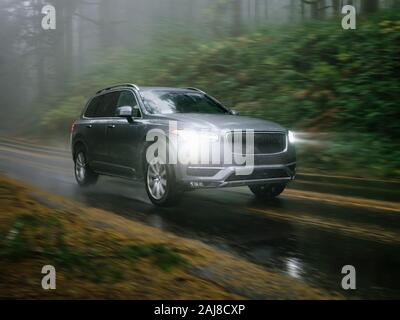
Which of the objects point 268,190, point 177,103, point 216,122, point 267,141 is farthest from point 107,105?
point 267,141

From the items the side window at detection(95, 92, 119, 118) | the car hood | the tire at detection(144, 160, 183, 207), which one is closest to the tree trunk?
the side window at detection(95, 92, 119, 118)

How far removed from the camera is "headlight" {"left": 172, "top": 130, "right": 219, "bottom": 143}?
25.9ft

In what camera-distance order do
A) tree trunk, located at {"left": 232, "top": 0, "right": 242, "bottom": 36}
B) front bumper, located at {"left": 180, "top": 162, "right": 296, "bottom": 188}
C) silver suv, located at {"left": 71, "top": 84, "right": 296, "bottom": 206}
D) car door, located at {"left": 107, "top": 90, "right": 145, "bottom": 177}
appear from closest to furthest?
front bumper, located at {"left": 180, "top": 162, "right": 296, "bottom": 188}, silver suv, located at {"left": 71, "top": 84, "right": 296, "bottom": 206}, car door, located at {"left": 107, "top": 90, "right": 145, "bottom": 177}, tree trunk, located at {"left": 232, "top": 0, "right": 242, "bottom": 36}

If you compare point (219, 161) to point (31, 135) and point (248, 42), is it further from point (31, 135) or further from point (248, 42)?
point (31, 135)

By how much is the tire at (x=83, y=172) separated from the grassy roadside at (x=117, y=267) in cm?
480

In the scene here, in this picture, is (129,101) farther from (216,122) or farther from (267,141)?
(267,141)

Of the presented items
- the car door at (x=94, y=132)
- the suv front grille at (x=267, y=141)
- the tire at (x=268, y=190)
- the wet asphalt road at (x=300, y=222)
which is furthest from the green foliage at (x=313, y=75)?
the car door at (x=94, y=132)

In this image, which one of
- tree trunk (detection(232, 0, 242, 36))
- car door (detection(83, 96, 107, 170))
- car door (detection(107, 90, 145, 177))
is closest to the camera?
car door (detection(107, 90, 145, 177))

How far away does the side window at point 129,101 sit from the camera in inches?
372

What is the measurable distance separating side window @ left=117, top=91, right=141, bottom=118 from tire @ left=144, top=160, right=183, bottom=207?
1071 millimetres

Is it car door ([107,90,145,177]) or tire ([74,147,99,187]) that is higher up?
car door ([107,90,145,177])

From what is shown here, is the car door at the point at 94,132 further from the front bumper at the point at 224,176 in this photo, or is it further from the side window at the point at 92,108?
the front bumper at the point at 224,176

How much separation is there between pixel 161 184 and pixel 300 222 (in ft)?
7.68

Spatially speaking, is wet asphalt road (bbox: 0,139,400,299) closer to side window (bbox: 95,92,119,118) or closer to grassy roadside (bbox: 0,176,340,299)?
grassy roadside (bbox: 0,176,340,299)
